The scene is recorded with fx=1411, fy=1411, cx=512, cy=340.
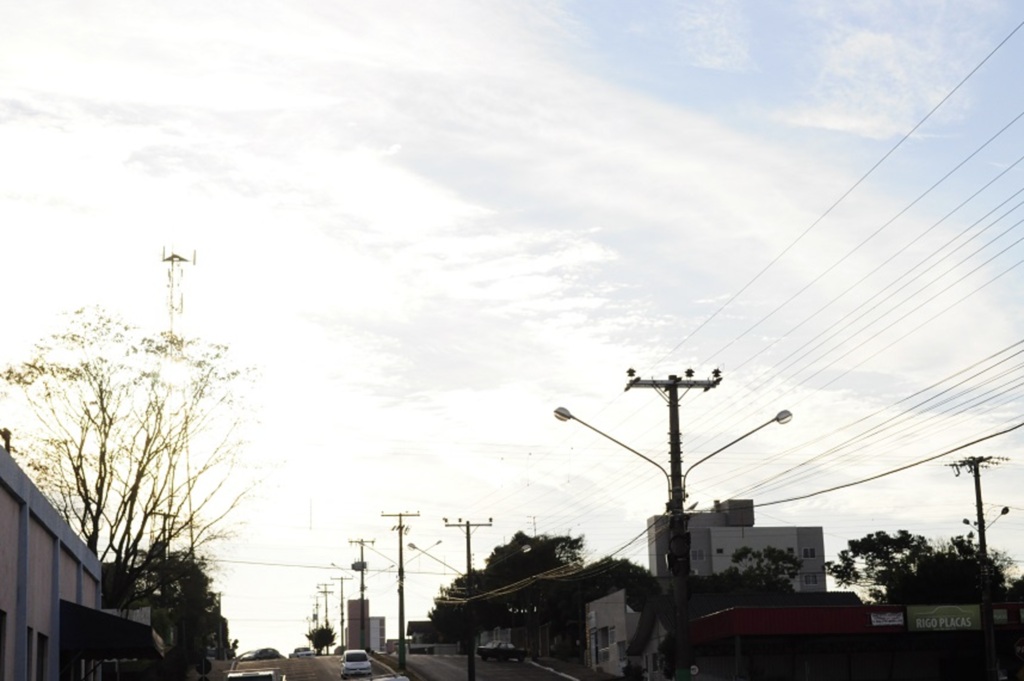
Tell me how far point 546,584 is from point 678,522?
79333 mm

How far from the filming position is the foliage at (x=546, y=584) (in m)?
113

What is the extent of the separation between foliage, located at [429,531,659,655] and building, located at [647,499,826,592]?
3153 centimetres

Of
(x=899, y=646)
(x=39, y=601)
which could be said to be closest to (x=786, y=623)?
(x=899, y=646)

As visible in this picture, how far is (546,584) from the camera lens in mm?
114312

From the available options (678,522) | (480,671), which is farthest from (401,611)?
(678,522)

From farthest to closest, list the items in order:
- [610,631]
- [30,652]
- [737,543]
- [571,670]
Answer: [737,543], [571,670], [610,631], [30,652]

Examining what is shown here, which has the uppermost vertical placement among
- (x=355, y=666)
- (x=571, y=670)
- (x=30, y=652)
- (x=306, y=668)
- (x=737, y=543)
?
(x=737, y=543)

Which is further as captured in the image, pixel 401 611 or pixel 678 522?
pixel 401 611

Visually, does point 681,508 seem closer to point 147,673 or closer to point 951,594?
point 147,673

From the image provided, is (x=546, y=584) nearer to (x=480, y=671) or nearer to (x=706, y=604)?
(x=480, y=671)

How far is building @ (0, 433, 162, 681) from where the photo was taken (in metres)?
24.8

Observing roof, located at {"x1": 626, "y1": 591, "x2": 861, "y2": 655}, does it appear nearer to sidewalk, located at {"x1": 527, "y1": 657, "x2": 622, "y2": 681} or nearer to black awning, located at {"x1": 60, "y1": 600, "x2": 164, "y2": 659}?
sidewalk, located at {"x1": 527, "y1": 657, "x2": 622, "y2": 681}

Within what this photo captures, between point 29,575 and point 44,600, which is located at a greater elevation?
point 29,575

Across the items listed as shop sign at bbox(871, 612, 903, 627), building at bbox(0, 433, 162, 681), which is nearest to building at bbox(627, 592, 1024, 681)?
shop sign at bbox(871, 612, 903, 627)
